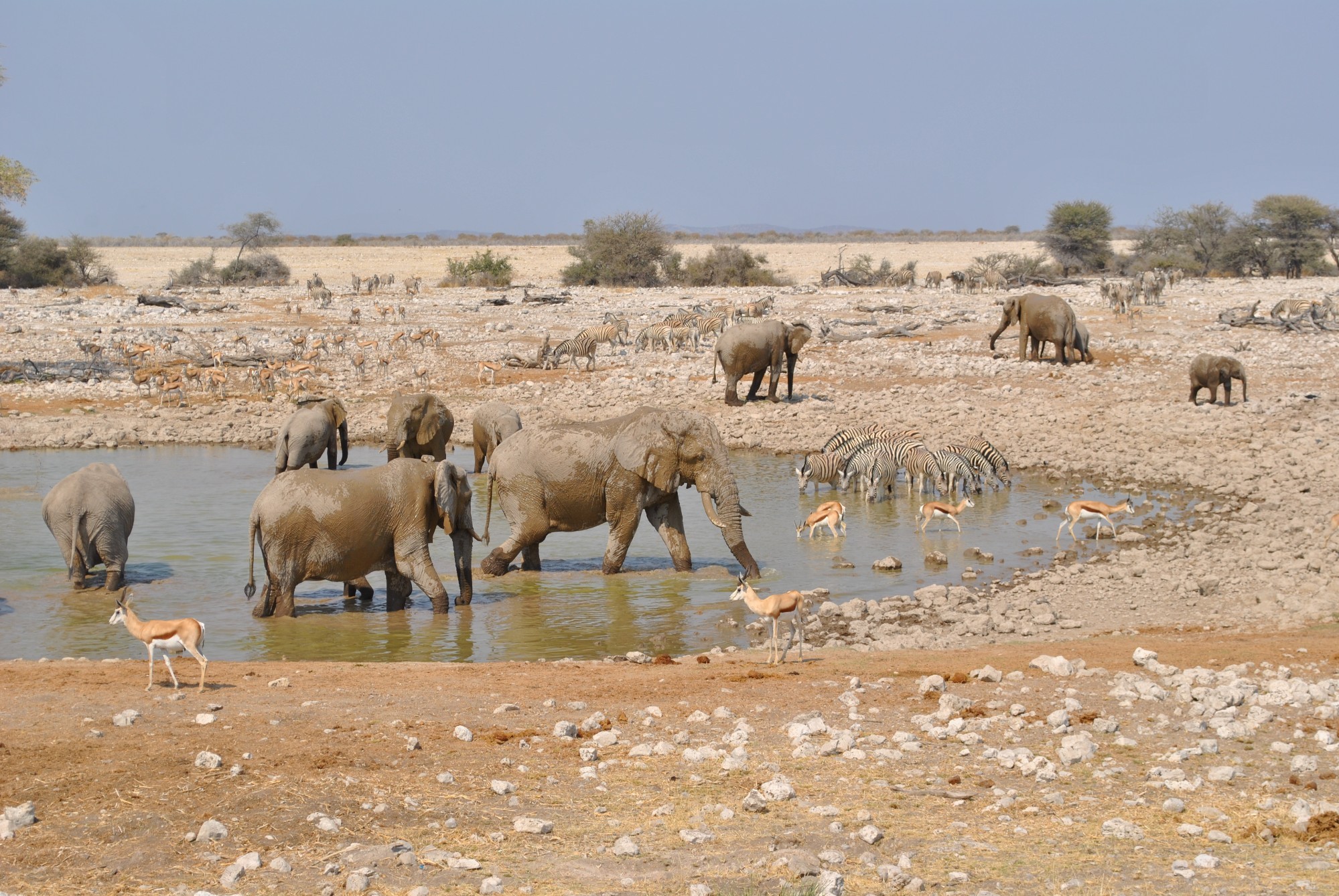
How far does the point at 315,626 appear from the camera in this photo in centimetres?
1223

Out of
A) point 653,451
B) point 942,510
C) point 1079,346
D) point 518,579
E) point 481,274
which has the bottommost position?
point 518,579

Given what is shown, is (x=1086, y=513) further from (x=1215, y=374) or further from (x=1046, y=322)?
(x=1046, y=322)

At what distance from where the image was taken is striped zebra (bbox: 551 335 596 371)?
28219mm

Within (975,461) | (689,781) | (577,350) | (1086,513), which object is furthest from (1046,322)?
(689,781)

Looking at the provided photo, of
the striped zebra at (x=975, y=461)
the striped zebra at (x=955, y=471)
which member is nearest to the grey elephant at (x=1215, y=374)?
the striped zebra at (x=975, y=461)

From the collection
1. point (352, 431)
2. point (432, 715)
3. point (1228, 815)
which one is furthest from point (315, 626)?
point (352, 431)

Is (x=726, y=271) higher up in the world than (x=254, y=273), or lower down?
higher up

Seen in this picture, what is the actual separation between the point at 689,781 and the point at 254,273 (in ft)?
159

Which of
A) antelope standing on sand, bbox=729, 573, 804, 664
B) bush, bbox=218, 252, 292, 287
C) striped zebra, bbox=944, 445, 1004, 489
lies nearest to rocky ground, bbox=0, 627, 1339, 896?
antelope standing on sand, bbox=729, 573, 804, 664

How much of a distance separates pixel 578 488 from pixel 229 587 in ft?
12.0

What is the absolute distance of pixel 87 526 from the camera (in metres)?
13.4

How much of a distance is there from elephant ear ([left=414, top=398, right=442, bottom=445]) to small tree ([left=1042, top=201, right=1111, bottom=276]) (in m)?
39.0

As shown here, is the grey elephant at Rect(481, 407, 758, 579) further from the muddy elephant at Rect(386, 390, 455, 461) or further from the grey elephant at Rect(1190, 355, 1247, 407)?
the grey elephant at Rect(1190, 355, 1247, 407)

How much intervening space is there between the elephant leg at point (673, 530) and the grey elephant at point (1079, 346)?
15032 millimetres
